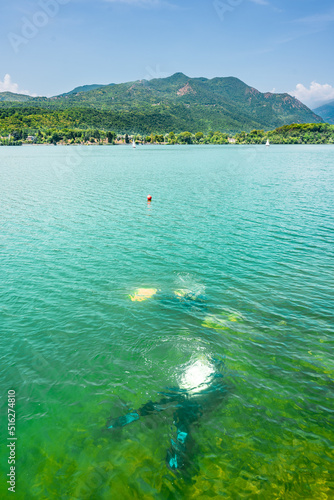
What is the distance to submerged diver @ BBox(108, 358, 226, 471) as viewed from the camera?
10.6 metres

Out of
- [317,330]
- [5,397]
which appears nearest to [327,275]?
[317,330]

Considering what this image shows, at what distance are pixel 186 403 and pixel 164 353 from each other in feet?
10.7

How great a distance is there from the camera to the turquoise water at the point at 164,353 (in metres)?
9.89

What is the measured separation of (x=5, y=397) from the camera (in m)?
12.7

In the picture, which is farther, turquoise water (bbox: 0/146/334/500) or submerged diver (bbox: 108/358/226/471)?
submerged diver (bbox: 108/358/226/471)

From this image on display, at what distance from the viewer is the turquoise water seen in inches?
389

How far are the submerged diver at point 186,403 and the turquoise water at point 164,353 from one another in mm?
279

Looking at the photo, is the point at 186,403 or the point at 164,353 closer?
Answer: the point at 186,403

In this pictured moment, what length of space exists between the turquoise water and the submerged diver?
0.28m

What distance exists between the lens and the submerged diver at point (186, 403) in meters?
10.6

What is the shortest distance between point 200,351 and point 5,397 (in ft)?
31.2

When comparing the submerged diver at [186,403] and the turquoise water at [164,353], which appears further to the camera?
the submerged diver at [186,403]

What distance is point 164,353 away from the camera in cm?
1533

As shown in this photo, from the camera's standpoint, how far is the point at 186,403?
40.8ft
